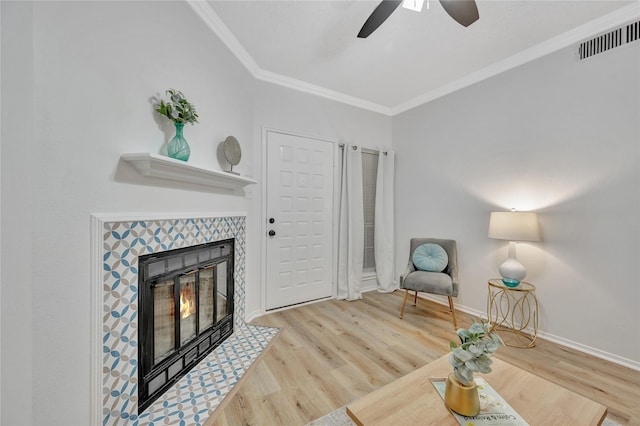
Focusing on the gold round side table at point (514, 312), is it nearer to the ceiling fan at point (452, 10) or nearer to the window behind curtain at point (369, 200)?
the window behind curtain at point (369, 200)

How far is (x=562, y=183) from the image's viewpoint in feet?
7.45

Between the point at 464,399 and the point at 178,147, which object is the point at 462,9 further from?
the point at 464,399

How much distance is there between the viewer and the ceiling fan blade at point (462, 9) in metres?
1.55

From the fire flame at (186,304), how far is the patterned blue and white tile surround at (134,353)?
350 mm

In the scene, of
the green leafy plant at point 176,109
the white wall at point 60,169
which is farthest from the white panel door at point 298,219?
the white wall at point 60,169

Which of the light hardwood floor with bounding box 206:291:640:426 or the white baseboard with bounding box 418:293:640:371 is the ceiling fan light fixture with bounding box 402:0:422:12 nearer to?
the light hardwood floor with bounding box 206:291:640:426

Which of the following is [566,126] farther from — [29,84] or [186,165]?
[29,84]

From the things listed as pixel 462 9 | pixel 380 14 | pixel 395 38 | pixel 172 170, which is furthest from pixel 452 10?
pixel 172 170

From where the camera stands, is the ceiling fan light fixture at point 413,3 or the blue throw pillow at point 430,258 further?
the blue throw pillow at point 430,258

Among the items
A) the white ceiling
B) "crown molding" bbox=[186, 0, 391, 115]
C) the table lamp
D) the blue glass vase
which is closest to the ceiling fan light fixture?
the white ceiling

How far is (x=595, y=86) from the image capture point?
2.10 metres

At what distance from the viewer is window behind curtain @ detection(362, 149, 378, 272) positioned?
12.3ft

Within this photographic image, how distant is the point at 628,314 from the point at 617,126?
4.73ft

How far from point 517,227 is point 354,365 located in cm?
182
